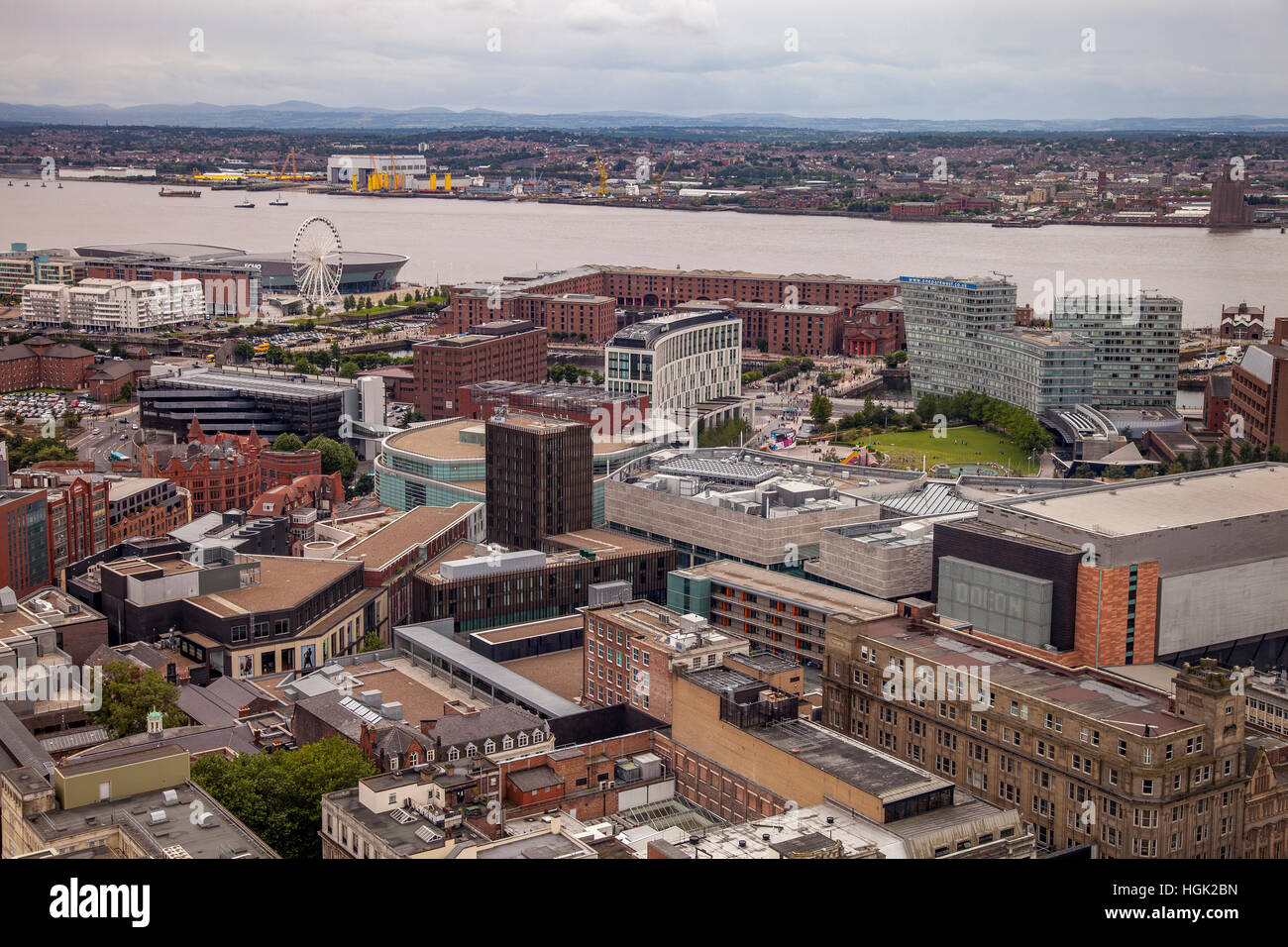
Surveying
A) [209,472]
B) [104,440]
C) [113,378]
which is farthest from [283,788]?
[113,378]

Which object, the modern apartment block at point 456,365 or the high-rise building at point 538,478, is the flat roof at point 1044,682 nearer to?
the high-rise building at point 538,478

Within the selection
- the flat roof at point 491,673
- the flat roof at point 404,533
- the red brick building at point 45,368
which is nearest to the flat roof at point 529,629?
the flat roof at point 491,673

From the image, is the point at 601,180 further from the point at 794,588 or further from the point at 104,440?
the point at 794,588

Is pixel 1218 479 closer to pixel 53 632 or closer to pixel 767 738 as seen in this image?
pixel 767 738

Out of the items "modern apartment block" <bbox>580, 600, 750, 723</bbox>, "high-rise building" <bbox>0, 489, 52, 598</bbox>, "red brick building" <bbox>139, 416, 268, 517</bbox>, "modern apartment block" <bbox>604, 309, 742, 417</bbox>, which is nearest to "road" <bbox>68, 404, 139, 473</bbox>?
"red brick building" <bbox>139, 416, 268, 517</bbox>
